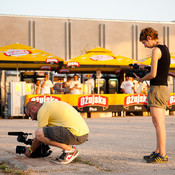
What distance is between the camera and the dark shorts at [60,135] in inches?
211

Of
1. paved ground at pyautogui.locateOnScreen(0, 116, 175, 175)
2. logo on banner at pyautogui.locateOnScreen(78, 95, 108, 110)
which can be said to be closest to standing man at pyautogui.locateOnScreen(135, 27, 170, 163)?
paved ground at pyautogui.locateOnScreen(0, 116, 175, 175)

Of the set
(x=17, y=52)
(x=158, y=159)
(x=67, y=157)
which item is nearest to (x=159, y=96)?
(x=158, y=159)

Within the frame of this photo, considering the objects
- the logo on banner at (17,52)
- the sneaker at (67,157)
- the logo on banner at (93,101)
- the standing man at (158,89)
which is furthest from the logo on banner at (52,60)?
the sneaker at (67,157)

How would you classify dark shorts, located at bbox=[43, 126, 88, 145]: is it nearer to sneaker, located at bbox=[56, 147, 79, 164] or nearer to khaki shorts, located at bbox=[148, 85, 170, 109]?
sneaker, located at bbox=[56, 147, 79, 164]

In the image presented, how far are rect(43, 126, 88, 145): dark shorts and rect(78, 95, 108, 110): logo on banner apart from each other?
1064 centimetres

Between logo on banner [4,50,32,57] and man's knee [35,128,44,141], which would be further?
logo on banner [4,50,32,57]

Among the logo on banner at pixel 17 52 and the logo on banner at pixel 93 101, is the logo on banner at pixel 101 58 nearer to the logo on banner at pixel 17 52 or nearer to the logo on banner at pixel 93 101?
the logo on banner at pixel 93 101

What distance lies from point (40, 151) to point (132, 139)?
132 inches

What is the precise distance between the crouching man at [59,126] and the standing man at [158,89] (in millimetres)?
1012

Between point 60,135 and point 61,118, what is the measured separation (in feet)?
0.77

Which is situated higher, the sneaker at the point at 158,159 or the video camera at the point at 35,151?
the video camera at the point at 35,151

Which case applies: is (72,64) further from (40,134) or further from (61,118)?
(40,134)

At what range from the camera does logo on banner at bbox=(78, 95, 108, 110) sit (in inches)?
635

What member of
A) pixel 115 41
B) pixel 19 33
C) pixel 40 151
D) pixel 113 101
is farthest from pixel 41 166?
pixel 115 41
